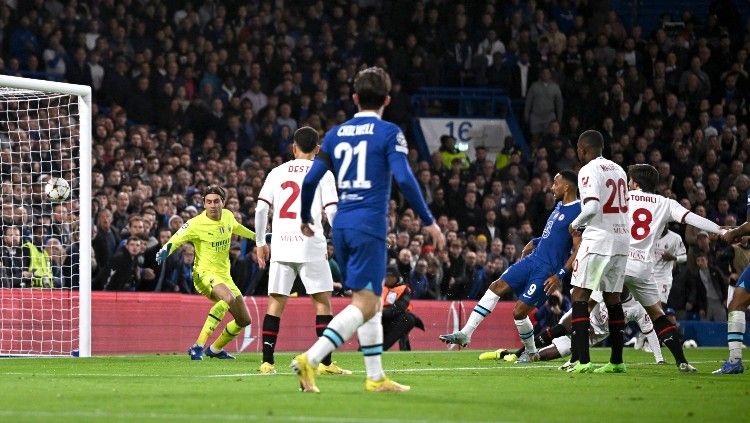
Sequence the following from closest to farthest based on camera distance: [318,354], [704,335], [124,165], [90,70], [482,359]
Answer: [318,354] → [482,359] → [124,165] → [90,70] → [704,335]

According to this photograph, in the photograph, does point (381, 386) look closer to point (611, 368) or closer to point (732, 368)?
point (611, 368)

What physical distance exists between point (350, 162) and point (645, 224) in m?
5.54

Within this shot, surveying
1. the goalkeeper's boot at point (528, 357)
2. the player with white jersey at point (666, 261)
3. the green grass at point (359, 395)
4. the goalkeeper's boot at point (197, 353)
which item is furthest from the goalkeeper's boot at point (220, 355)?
the player with white jersey at point (666, 261)

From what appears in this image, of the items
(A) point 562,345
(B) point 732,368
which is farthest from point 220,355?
(B) point 732,368

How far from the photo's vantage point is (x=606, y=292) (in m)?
13.5

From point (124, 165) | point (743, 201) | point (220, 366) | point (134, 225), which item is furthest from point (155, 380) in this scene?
point (743, 201)

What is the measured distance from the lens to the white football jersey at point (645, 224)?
14.3 meters

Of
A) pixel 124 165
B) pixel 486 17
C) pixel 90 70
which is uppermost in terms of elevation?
pixel 486 17

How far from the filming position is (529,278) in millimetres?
15930

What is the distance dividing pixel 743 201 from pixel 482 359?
12292 millimetres

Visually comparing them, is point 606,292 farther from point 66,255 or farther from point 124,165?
point 124,165

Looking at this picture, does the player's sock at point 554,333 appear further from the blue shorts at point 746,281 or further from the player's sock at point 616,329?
the blue shorts at point 746,281

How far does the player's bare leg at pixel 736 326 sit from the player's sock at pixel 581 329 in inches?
58.9

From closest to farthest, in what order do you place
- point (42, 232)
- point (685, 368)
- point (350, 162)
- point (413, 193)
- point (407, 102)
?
point (413, 193), point (350, 162), point (685, 368), point (42, 232), point (407, 102)
